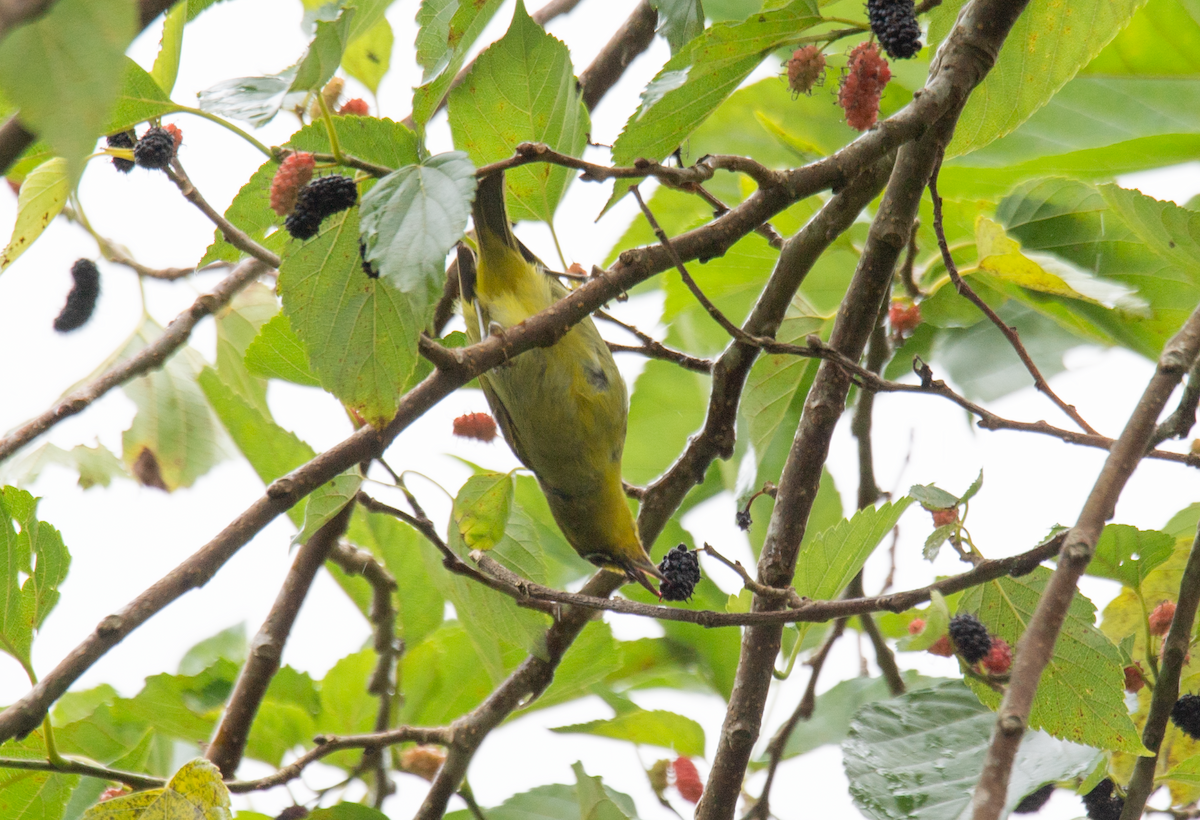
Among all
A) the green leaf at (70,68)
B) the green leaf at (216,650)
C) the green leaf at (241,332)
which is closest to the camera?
the green leaf at (70,68)

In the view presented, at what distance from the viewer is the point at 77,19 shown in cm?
65

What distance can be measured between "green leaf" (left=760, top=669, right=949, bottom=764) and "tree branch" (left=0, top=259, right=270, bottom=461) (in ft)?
6.13

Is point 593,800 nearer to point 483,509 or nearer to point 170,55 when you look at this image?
point 483,509

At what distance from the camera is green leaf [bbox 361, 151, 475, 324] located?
1254 mm

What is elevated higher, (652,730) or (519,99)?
(519,99)

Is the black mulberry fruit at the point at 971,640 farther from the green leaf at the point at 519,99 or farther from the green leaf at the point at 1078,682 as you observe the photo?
the green leaf at the point at 519,99

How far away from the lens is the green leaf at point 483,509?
6.88 feet

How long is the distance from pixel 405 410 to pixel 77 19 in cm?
86

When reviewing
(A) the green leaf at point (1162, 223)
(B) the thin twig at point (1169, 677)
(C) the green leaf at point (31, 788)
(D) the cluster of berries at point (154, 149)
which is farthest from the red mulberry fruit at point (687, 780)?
(D) the cluster of berries at point (154, 149)

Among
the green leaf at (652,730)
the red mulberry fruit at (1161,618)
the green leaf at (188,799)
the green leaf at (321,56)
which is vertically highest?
the green leaf at (321,56)

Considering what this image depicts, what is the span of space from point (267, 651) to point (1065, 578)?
2.00 metres

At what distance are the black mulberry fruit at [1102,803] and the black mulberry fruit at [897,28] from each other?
1.54 meters

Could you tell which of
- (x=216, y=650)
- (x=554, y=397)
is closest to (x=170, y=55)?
(x=554, y=397)

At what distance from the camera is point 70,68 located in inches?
25.4
